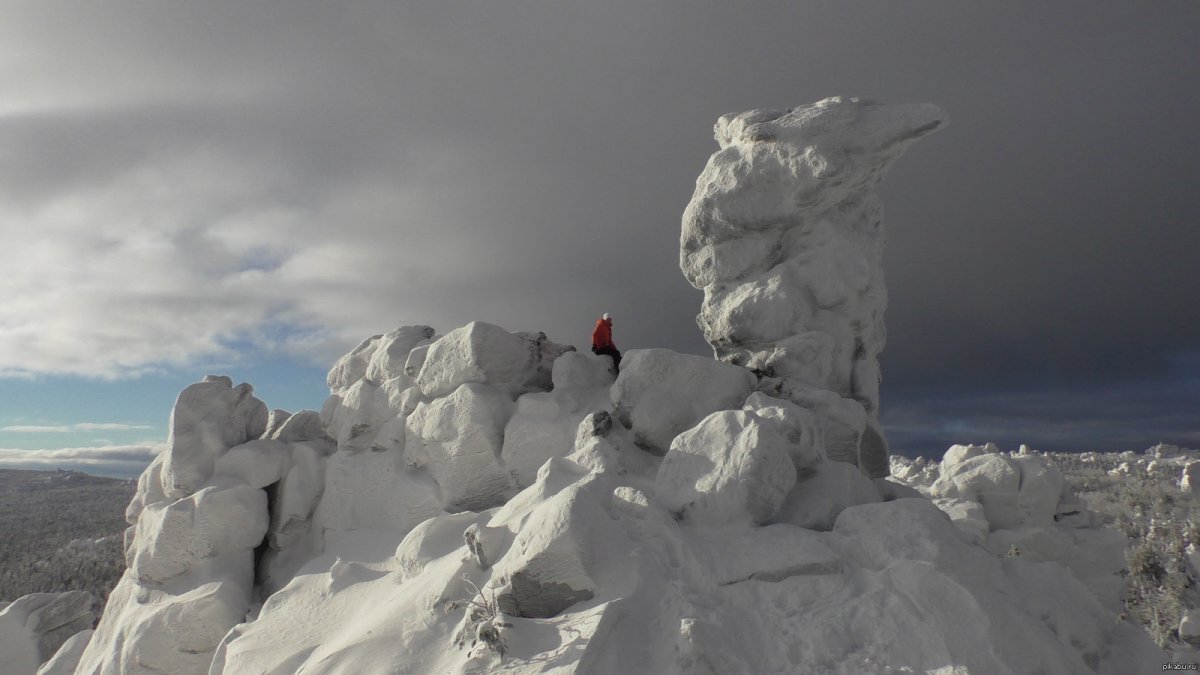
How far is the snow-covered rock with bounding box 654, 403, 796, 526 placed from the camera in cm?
929

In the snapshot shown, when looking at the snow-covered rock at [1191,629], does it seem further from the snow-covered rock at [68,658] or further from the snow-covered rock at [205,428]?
the snow-covered rock at [68,658]

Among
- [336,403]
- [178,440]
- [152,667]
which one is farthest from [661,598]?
[178,440]

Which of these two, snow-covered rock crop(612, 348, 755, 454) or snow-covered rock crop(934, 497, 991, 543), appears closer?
snow-covered rock crop(612, 348, 755, 454)

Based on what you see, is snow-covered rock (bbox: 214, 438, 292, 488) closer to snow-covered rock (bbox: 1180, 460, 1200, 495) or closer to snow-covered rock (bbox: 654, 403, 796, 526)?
snow-covered rock (bbox: 654, 403, 796, 526)

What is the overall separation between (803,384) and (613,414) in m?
4.26

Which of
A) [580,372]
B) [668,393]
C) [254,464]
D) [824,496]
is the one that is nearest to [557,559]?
[824,496]

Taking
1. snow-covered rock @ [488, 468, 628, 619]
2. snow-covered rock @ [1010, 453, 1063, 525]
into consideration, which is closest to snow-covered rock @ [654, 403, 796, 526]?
snow-covered rock @ [488, 468, 628, 619]

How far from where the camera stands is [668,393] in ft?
42.5

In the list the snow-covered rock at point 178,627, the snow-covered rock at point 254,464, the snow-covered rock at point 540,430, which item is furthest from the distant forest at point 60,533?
the snow-covered rock at point 540,430

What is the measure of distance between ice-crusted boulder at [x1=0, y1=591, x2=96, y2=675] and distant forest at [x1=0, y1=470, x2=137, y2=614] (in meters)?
11.6

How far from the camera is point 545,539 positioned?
26.5 feet

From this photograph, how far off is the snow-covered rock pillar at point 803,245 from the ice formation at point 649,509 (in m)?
0.06

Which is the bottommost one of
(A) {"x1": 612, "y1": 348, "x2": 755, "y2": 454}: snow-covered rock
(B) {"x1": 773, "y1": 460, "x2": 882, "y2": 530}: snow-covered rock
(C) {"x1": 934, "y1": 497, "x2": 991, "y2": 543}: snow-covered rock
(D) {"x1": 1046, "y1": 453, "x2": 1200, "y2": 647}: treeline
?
(D) {"x1": 1046, "y1": 453, "x2": 1200, "y2": 647}: treeline

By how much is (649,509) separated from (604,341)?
7640 millimetres
